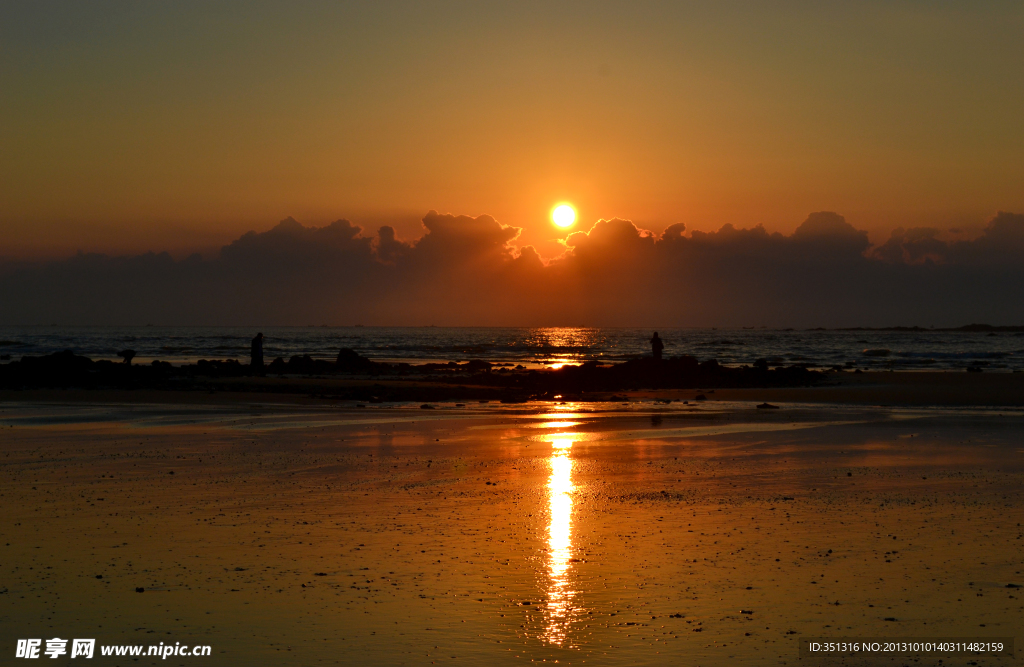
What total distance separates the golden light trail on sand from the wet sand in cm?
4

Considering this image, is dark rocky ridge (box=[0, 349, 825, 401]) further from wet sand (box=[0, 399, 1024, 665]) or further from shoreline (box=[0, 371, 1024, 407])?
wet sand (box=[0, 399, 1024, 665])

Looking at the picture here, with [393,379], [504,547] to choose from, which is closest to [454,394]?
[393,379]

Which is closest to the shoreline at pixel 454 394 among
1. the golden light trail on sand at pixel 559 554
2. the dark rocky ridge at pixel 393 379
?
the dark rocky ridge at pixel 393 379

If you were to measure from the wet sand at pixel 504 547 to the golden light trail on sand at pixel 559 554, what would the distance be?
0.12 feet

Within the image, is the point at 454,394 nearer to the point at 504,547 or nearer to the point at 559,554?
the point at 504,547

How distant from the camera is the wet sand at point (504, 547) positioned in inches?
275

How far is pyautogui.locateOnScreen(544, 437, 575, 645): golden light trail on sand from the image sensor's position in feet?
23.5

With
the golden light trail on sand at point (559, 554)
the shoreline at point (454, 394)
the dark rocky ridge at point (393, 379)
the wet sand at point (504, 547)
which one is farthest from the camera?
the dark rocky ridge at point (393, 379)

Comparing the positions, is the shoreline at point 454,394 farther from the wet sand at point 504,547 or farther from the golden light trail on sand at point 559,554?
the golden light trail on sand at point 559,554

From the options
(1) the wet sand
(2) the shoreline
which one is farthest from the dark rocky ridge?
(1) the wet sand

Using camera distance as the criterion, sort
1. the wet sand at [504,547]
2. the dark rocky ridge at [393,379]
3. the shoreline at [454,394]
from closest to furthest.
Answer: the wet sand at [504,547] < the shoreline at [454,394] < the dark rocky ridge at [393,379]

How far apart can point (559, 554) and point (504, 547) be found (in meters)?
0.63

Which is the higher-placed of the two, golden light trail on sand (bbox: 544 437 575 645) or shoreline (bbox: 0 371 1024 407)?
golden light trail on sand (bbox: 544 437 575 645)

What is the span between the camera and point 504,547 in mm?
9508
